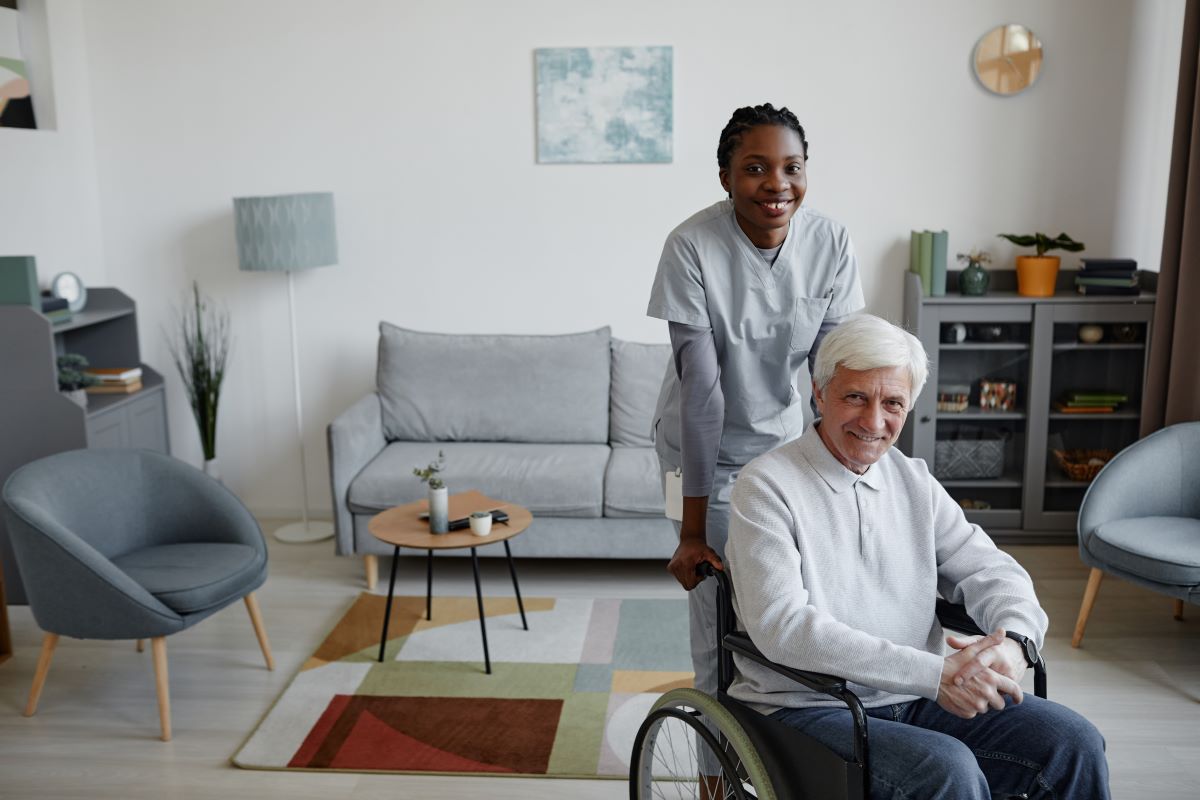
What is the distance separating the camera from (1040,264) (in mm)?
4469

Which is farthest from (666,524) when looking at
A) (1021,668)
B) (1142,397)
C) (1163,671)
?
(1021,668)

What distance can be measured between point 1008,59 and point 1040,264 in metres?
0.87

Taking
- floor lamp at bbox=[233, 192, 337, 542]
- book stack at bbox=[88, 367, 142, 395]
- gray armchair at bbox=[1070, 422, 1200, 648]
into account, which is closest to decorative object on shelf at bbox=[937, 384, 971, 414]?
gray armchair at bbox=[1070, 422, 1200, 648]

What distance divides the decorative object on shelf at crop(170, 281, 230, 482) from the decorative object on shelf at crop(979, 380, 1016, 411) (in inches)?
126

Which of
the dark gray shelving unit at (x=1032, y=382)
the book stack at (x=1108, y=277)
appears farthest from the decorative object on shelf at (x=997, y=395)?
the book stack at (x=1108, y=277)

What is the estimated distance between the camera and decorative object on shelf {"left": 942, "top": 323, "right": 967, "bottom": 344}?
177 inches

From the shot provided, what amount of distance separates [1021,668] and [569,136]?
11.1 feet

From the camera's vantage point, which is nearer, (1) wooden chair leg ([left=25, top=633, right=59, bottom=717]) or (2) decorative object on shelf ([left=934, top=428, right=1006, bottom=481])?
(1) wooden chair leg ([left=25, top=633, right=59, bottom=717])

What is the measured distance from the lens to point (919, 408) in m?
4.50

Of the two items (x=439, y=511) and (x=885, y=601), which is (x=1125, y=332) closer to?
(x=439, y=511)

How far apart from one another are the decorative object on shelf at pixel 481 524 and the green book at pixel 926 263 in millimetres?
2151

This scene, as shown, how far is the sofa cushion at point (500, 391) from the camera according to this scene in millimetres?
4555

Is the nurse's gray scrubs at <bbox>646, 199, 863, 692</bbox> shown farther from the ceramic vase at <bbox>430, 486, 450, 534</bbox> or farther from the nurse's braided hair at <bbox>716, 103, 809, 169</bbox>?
the ceramic vase at <bbox>430, 486, 450, 534</bbox>

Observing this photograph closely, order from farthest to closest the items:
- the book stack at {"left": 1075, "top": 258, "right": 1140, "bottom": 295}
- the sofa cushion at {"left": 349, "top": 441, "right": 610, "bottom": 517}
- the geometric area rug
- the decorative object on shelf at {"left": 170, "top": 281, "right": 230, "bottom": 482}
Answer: the decorative object on shelf at {"left": 170, "top": 281, "right": 230, "bottom": 482}, the book stack at {"left": 1075, "top": 258, "right": 1140, "bottom": 295}, the sofa cushion at {"left": 349, "top": 441, "right": 610, "bottom": 517}, the geometric area rug
